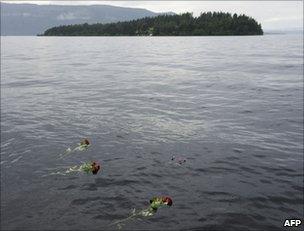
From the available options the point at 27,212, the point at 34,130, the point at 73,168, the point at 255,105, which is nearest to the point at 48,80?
the point at 34,130

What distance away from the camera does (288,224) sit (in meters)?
11.9

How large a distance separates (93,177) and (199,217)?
5.15 m

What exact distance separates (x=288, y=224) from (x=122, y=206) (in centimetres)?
547

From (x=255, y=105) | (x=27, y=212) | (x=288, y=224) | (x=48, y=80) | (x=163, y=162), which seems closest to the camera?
(x=288, y=224)

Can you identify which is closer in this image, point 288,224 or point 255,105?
point 288,224

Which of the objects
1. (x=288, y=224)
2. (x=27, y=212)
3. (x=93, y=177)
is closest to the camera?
(x=288, y=224)

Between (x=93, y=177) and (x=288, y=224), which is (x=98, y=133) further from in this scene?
(x=288, y=224)

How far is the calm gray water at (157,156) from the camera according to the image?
12703mm

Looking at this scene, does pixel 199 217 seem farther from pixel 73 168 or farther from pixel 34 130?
pixel 34 130

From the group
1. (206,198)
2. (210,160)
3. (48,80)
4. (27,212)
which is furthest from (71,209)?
(48,80)

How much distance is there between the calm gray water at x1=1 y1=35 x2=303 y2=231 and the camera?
41.7 feet

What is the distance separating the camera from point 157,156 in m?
Result: 17.9

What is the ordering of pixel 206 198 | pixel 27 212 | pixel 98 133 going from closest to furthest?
pixel 27 212 → pixel 206 198 → pixel 98 133

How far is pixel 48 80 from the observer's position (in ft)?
141
